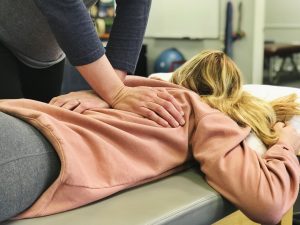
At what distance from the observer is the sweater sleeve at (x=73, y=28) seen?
0.85m

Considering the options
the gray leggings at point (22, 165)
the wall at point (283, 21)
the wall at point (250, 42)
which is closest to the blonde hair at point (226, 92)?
the gray leggings at point (22, 165)

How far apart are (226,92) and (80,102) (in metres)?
0.38

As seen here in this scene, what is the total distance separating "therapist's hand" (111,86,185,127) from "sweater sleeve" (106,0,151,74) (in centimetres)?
15

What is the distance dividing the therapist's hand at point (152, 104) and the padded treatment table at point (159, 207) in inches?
5.2

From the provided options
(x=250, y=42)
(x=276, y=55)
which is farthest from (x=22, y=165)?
(x=276, y=55)

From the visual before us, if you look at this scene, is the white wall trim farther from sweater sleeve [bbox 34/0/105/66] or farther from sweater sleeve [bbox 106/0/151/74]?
sweater sleeve [bbox 34/0/105/66]

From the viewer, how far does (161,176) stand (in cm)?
90

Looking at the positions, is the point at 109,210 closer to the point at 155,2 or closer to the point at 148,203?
the point at 148,203

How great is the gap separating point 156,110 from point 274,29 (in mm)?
5290

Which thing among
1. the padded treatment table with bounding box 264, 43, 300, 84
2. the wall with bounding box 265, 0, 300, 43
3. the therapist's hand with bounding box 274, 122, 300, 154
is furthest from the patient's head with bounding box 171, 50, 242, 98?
the wall with bounding box 265, 0, 300, 43

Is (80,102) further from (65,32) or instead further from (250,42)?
(250,42)

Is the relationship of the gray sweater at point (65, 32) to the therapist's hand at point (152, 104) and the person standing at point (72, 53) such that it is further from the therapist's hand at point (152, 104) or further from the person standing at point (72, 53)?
the therapist's hand at point (152, 104)

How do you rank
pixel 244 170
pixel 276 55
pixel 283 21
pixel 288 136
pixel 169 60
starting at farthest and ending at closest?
pixel 283 21 → pixel 276 55 → pixel 169 60 → pixel 288 136 → pixel 244 170

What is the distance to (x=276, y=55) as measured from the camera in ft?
15.1
